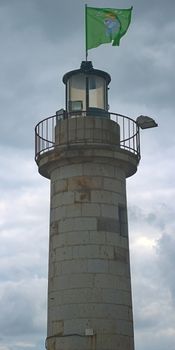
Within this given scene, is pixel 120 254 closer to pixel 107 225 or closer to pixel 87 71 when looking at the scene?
pixel 107 225

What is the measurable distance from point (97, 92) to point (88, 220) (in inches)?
191

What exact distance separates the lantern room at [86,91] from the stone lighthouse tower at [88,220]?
0.11 ft

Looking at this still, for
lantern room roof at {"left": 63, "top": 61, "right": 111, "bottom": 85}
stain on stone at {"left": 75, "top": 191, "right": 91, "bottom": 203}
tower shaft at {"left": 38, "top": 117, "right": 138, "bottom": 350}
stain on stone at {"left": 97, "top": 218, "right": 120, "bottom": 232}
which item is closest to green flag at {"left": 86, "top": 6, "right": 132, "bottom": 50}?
lantern room roof at {"left": 63, "top": 61, "right": 111, "bottom": 85}

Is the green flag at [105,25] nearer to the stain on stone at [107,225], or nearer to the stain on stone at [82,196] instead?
the stain on stone at [82,196]

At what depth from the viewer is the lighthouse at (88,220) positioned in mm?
19688

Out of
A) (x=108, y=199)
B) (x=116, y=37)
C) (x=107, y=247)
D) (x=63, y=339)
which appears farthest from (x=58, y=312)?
(x=116, y=37)

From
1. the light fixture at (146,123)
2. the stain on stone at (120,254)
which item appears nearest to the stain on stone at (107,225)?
the stain on stone at (120,254)

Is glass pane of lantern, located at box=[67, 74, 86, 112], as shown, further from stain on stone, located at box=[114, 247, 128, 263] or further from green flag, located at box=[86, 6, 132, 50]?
stain on stone, located at box=[114, 247, 128, 263]

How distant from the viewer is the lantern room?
877 inches

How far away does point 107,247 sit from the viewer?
2048cm

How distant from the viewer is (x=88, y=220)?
2058 cm

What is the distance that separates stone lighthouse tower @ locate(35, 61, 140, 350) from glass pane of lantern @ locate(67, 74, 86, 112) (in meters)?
0.04

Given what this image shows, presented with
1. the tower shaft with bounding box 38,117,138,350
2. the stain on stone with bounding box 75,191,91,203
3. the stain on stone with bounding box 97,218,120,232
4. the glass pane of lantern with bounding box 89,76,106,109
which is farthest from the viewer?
the glass pane of lantern with bounding box 89,76,106,109

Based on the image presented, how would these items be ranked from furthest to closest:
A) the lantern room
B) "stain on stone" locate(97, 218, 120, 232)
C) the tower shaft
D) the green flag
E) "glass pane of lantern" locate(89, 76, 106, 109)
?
"glass pane of lantern" locate(89, 76, 106, 109) → the lantern room → the green flag → "stain on stone" locate(97, 218, 120, 232) → the tower shaft
